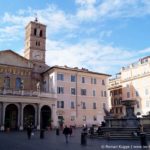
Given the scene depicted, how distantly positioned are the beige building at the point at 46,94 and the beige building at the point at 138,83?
1029 cm

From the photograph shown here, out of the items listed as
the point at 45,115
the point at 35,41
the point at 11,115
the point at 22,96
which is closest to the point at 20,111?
the point at 22,96

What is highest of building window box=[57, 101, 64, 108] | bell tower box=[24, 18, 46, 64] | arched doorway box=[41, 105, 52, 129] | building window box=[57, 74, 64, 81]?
bell tower box=[24, 18, 46, 64]

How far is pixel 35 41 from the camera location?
63.0 metres

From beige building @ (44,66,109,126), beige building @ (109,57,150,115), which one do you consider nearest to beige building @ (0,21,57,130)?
beige building @ (44,66,109,126)

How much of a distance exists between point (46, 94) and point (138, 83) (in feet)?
85.0

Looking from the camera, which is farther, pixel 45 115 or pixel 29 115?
pixel 45 115

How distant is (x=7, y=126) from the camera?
4594 centimetres

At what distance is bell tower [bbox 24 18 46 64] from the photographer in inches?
2418

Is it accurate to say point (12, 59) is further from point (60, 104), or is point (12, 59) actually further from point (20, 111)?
point (60, 104)

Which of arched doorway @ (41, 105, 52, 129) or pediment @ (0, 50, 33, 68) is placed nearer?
arched doorway @ (41, 105, 52, 129)

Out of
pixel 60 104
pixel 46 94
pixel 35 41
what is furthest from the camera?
pixel 35 41

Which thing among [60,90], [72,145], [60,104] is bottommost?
[72,145]

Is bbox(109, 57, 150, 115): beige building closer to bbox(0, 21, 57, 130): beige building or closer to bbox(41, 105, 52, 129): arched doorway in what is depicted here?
bbox(41, 105, 52, 129): arched doorway

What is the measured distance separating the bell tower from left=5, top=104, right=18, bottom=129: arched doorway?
628 inches
